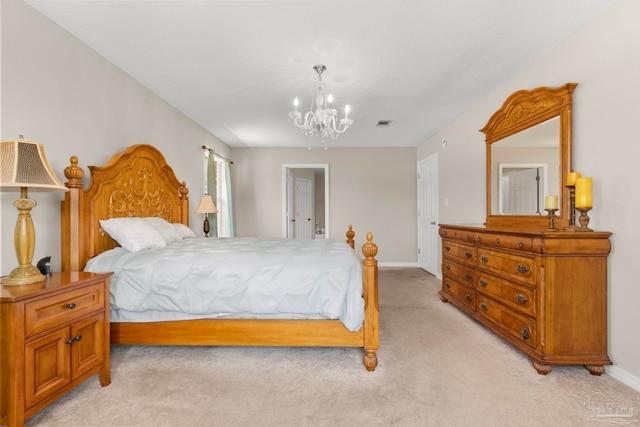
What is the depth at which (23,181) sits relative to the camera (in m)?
1.60

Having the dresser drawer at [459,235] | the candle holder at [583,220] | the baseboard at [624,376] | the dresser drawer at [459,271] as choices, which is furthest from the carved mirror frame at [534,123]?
the baseboard at [624,376]

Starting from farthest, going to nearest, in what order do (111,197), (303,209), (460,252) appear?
(303,209) → (460,252) → (111,197)

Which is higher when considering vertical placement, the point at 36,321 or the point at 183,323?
the point at 36,321

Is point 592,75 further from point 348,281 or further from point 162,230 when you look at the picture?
point 162,230

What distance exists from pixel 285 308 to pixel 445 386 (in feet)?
3.74

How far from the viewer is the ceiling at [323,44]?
6.89 feet

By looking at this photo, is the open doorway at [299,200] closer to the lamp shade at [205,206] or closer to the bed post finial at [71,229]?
the lamp shade at [205,206]

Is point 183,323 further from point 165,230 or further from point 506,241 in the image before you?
point 506,241

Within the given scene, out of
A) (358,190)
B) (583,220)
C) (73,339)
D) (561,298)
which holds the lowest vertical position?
(73,339)

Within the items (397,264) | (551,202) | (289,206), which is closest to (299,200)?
(289,206)

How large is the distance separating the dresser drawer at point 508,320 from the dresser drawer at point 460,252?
0.37 m

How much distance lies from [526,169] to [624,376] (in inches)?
67.4

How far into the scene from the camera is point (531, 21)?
2.24 m

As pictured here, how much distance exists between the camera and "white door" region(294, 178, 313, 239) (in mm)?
7859
